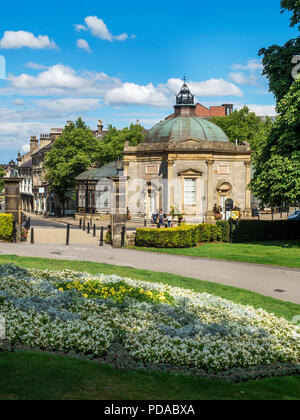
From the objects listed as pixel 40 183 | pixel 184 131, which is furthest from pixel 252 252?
pixel 40 183

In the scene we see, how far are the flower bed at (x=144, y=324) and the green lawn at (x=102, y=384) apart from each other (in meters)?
0.72

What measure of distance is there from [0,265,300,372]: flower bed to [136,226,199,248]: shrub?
12971mm

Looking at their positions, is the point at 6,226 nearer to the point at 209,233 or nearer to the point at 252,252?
the point at 209,233

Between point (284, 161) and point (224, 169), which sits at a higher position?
point (224, 169)

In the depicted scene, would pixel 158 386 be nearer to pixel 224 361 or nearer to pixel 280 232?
pixel 224 361

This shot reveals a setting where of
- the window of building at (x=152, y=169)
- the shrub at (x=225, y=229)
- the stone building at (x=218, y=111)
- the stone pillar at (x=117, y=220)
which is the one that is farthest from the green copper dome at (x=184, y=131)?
the stone building at (x=218, y=111)

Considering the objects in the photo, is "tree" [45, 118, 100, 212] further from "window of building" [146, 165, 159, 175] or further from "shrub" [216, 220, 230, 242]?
"shrub" [216, 220, 230, 242]

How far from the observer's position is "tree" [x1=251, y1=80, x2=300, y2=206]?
26234 millimetres

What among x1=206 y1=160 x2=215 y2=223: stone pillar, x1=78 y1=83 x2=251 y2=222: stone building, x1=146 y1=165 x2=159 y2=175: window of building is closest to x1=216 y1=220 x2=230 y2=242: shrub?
x1=78 y1=83 x2=251 y2=222: stone building

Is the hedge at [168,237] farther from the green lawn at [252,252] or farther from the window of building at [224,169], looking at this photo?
the window of building at [224,169]

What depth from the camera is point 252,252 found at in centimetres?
2506

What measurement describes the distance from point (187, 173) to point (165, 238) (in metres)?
21.9
